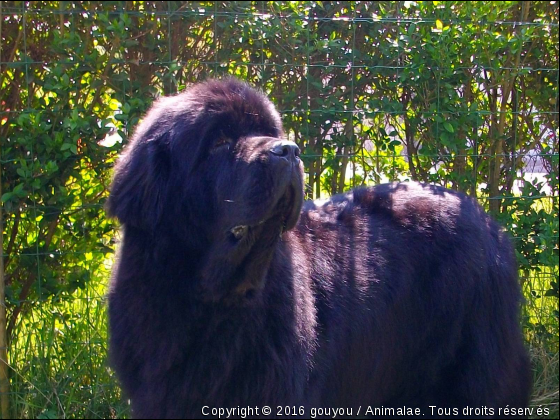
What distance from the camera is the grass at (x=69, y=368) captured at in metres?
3.98

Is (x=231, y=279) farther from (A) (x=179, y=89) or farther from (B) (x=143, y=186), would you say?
(A) (x=179, y=89)

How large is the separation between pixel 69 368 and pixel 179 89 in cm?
189

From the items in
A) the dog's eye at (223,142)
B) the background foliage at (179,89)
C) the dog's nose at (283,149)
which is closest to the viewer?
the dog's nose at (283,149)

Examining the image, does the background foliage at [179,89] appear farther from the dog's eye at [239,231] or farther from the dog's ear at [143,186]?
the dog's eye at [239,231]

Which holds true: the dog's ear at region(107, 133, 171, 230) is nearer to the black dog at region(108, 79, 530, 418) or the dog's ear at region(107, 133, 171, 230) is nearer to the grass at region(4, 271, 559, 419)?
the black dog at region(108, 79, 530, 418)

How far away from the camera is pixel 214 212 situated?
2.64 metres

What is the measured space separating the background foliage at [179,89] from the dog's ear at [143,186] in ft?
3.82

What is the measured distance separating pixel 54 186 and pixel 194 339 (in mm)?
1848

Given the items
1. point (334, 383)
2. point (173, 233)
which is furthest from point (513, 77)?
point (173, 233)

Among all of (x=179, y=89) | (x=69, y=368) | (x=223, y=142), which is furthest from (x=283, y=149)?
(x=69, y=368)

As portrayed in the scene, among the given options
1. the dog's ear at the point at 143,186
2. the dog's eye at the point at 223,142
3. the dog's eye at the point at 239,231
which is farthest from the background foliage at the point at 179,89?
the dog's eye at the point at 239,231

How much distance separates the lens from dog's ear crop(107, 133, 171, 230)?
8.52 ft

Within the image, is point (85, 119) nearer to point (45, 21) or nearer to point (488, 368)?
point (45, 21)

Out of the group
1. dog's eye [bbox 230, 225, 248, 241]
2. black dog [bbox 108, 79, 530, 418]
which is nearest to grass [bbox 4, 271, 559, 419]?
black dog [bbox 108, 79, 530, 418]
